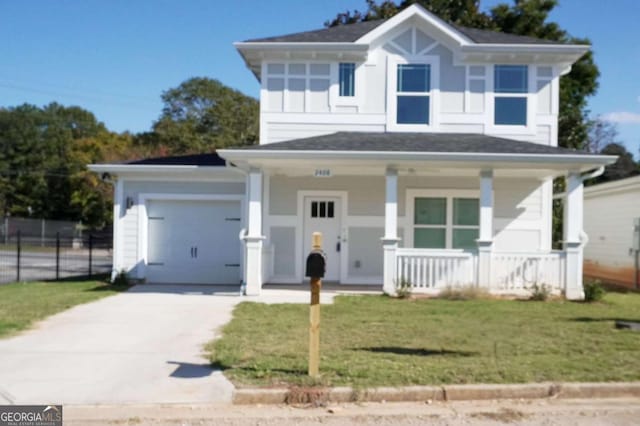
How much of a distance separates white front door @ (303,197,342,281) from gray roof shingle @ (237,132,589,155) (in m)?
1.77

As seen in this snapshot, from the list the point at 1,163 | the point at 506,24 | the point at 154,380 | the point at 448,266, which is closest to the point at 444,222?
the point at 448,266

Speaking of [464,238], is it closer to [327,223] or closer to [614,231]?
[327,223]

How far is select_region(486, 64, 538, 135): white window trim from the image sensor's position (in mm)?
14906

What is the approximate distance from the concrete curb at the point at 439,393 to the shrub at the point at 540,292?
22.1ft

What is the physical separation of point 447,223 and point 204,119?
41400 millimetres

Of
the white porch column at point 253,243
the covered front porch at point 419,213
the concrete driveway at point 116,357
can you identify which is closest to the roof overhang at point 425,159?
the covered front porch at point 419,213

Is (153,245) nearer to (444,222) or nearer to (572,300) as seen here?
(444,222)

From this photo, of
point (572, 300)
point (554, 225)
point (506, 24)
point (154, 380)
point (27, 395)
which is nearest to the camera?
point (27, 395)

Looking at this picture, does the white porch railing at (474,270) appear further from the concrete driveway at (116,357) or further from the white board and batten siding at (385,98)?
the concrete driveway at (116,357)

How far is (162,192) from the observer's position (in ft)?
48.9

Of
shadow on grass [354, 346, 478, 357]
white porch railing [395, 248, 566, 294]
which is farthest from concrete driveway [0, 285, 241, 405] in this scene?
white porch railing [395, 248, 566, 294]

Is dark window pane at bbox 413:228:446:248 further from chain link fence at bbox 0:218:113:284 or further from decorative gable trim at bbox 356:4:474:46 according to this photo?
chain link fence at bbox 0:218:113:284

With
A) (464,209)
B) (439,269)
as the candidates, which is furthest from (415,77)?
(439,269)

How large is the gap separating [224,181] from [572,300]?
8629 mm
